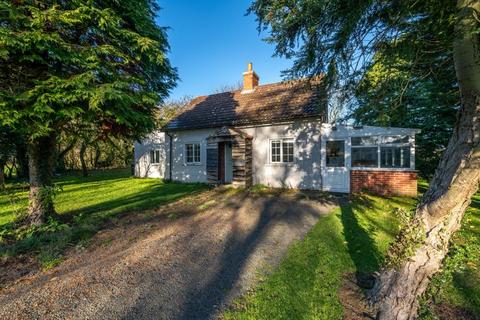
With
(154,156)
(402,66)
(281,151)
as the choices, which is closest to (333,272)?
(402,66)

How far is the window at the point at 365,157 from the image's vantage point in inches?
411

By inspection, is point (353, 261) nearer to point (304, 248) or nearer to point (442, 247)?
point (304, 248)

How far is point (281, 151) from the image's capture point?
12.3 m

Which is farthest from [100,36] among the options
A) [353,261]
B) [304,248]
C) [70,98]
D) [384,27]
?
[353,261]

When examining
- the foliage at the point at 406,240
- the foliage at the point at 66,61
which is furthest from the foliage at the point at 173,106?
the foliage at the point at 406,240

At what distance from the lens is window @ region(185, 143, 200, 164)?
14.9 m

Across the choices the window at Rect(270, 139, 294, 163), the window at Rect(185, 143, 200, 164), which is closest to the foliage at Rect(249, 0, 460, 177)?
the window at Rect(270, 139, 294, 163)

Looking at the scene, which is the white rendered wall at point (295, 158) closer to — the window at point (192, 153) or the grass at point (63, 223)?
the window at point (192, 153)

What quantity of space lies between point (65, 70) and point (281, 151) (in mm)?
9196

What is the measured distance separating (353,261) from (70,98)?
6405 mm

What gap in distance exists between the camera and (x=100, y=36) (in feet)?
19.6

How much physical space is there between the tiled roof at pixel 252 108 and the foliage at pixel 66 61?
7.09m

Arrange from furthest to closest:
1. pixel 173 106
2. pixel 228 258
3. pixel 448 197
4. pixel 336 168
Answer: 1. pixel 173 106
2. pixel 336 168
3. pixel 228 258
4. pixel 448 197

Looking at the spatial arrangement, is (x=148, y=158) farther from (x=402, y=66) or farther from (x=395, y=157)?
(x=402, y=66)
